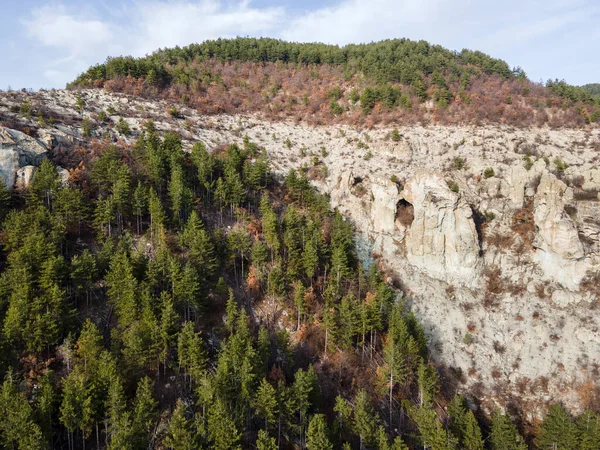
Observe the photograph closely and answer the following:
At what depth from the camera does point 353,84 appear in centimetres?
9694

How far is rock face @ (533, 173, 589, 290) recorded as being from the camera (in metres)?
50.5

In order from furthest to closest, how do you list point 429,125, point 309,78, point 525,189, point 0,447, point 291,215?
point 309,78, point 429,125, point 525,189, point 291,215, point 0,447

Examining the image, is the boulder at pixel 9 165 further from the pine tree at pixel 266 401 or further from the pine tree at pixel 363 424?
the pine tree at pixel 363 424

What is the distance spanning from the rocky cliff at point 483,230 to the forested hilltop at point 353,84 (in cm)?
917

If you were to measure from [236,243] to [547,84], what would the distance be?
95.6m

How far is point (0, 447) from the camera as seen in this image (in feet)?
90.8

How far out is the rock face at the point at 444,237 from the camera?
178 ft

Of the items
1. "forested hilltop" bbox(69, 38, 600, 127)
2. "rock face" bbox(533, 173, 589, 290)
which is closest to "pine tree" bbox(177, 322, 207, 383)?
"rock face" bbox(533, 173, 589, 290)

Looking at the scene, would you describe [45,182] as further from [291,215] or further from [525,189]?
[525,189]

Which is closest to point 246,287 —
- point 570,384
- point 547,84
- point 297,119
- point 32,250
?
point 32,250

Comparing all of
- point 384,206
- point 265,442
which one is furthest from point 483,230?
point 265,442

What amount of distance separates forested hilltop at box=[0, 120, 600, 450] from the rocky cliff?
16.4 feet

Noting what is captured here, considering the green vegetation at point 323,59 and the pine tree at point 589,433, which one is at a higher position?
the green vegetation at point 323,59

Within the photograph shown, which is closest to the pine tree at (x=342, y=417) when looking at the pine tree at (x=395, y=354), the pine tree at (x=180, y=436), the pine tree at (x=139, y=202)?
the pine tree at (x=395, y=354)
